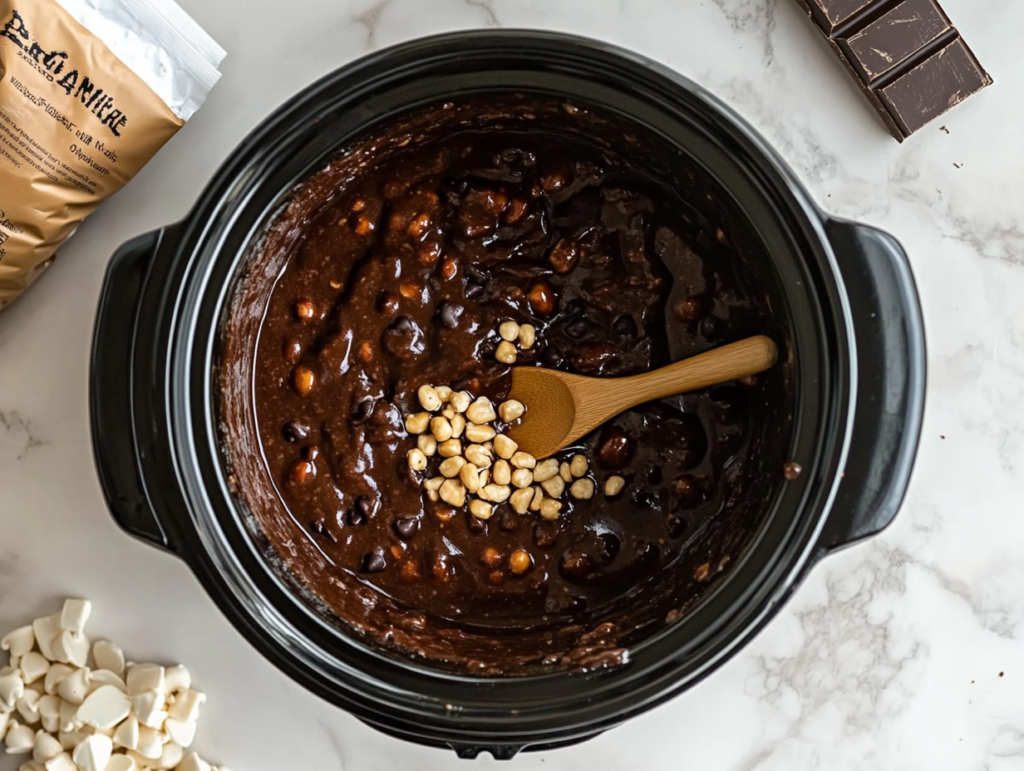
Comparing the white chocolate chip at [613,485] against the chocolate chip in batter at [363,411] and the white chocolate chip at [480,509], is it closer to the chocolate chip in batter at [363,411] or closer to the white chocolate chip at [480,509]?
the white chocolate chip at [480,509]

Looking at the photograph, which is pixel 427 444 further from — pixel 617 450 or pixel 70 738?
pixel 70 738

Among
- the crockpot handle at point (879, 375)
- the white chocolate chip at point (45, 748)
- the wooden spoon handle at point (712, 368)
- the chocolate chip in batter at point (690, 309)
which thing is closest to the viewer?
the crockpot handle at point (879, 375)

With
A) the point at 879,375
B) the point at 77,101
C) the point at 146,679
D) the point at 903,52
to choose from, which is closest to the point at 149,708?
the point at 146,679

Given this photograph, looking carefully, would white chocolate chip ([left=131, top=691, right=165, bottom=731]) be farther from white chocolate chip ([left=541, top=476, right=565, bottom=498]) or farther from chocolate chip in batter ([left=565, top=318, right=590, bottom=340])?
chocolate chip in batter ([left=565, top=318, right=590, bottom=340])

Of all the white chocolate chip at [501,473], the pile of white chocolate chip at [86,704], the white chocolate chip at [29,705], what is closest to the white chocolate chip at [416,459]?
the white chocolate chip at [501,473]

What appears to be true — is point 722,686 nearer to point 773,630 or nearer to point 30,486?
point 773,630

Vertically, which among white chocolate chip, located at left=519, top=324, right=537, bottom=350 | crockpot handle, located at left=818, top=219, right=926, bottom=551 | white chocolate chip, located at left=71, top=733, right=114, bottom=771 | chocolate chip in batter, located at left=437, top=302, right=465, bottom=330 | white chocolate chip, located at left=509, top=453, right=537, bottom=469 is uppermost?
chocolate chip in batter, located at left=437, top=302, right=465, bottom=330

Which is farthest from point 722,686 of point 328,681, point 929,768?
point 328,681

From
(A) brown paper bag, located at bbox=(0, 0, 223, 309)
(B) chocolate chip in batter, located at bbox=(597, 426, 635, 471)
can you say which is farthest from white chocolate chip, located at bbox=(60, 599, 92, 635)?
(B) chocolate chip in batter, located at bbox=(597, 426, 635, 471)
